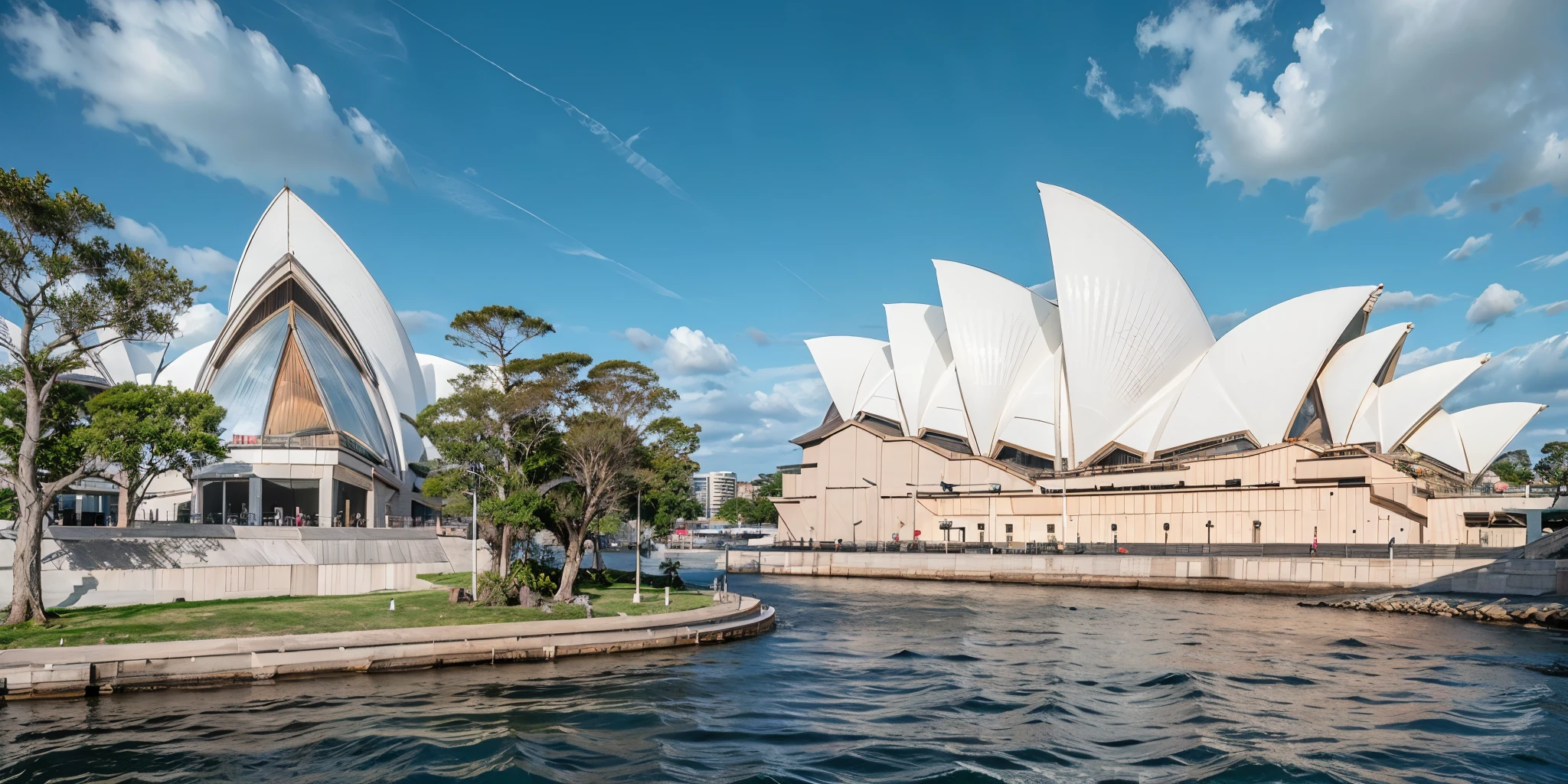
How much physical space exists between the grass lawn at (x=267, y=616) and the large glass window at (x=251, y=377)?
882 inches

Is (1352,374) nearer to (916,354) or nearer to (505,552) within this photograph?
(916,354)

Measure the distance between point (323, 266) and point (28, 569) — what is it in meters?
33.7

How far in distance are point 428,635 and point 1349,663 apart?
76.0 feet

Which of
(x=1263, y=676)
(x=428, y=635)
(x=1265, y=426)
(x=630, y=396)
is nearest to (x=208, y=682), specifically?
(x=428, y=635)

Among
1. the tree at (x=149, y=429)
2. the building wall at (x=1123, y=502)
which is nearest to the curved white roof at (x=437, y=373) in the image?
the building wall at (x=1123, y=502)

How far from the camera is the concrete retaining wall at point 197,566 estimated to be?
25031 mm

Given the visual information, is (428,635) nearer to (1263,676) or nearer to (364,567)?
(364,567)

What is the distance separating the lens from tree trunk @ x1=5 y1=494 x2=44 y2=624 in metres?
20.6

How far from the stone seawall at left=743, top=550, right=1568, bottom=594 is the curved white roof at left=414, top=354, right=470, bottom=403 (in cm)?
3158

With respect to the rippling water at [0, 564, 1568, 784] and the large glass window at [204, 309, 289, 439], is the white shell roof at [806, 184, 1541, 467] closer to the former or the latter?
the rippling water at [0, 564, 1568, 784]

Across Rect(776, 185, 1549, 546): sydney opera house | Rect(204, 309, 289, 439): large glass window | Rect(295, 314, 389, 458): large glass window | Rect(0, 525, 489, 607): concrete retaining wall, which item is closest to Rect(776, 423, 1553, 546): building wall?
Rect(776, 185, 1549, 546): sydney opera house

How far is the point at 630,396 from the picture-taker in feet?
101

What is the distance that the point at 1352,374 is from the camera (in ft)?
180

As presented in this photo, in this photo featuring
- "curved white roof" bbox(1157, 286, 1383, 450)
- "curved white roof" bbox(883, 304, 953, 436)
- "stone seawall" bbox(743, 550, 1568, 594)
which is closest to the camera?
"stone seawall" bbox(743, 550, 1568, 594)
